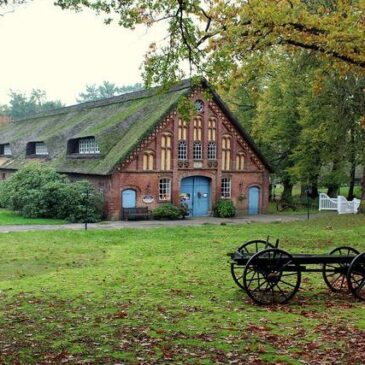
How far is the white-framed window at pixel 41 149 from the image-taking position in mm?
41156

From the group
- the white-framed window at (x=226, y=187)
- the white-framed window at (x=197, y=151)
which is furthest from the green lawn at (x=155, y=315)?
the white-framed window at (x=226, y=187)

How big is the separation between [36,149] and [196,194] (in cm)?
1567

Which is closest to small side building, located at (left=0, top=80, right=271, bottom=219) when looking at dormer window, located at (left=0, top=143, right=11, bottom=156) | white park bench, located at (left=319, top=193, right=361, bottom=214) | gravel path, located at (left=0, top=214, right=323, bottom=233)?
gravel path, located at (left=0, top=214, right=323, bottom=233)

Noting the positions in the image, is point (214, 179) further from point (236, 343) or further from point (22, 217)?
point (236, 343)

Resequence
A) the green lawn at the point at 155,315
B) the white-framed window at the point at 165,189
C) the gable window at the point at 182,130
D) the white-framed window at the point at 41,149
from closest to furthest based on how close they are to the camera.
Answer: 1. the green lawn at the point at 155,315
2. the white-framed window at the point at 165,189
3. the gable window at the point at 182,130
4. the white-framed window at the point at 41,149

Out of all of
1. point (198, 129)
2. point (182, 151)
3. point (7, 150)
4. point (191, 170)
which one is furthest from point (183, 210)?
point (7, 150)

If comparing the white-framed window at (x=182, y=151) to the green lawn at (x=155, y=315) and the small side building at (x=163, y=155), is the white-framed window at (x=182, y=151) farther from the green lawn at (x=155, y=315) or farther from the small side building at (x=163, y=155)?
the green lawn at (x=155, y=315)

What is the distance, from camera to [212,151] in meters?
34.9

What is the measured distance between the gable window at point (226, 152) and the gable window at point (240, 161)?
29.3 inches

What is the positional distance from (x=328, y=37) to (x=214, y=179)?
73.0ft

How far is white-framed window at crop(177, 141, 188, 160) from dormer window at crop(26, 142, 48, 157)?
1288 cm

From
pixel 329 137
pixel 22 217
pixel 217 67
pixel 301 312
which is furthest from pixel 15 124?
pixel 301 312

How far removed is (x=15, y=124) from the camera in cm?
5691

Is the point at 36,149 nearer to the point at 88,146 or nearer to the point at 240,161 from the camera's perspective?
the point at 88,146
